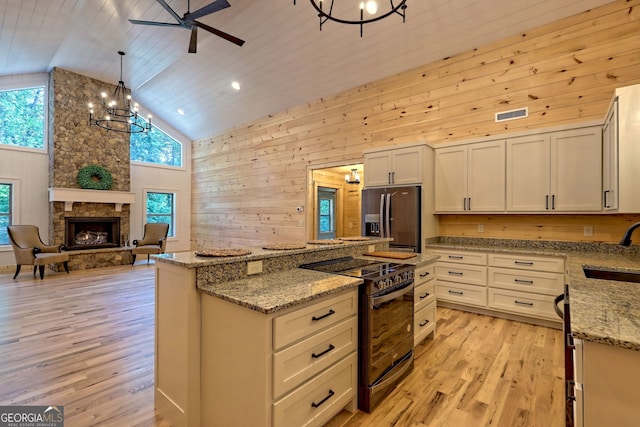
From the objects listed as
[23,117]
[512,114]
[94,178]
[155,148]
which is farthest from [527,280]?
[23,117]

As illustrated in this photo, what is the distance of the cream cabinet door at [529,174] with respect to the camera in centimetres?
364

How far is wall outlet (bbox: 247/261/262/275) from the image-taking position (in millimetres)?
2061

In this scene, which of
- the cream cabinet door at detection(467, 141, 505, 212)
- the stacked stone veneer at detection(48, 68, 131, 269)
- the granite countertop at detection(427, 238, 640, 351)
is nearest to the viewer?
the granite countertop at detection(427, 238, 640, 351)

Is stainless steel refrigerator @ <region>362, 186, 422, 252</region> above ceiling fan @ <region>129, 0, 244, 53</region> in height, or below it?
below

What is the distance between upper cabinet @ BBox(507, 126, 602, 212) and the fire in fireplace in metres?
8.40

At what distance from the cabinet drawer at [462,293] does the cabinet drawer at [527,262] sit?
0.39m

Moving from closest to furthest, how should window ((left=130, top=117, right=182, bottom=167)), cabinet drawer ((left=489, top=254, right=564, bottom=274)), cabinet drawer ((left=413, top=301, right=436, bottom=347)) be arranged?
cabinet drawer ((left=413, top=301, right=436, bottom=347)), cabinet drawer ((left=489, top=254, right=564, bottom=274)), window ((left=130, top=117, right=182, bottom=167))

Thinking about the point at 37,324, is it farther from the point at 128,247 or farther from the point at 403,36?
the point at 403,36

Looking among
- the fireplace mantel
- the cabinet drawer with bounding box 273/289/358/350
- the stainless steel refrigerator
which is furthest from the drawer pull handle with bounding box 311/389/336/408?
the fireplace mantel

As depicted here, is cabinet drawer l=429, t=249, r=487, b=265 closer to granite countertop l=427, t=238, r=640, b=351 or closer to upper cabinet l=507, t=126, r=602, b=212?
upper cabinet l=507, t=126, r=602, b=212

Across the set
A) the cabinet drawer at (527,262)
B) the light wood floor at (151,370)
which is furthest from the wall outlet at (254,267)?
the cabinet drawer at (527,262)

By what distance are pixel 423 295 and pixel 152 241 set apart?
290 inches

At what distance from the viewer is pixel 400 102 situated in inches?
200

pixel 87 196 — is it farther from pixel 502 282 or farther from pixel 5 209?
pixel 502 282
